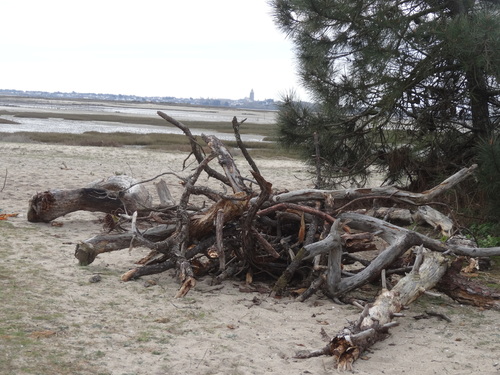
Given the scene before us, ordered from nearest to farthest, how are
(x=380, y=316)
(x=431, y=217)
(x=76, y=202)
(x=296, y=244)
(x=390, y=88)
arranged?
(x=380, y=316) < (x=296, y=244) < (x=431, y=217) < (x=390, y=88) < (x=76, y=202)

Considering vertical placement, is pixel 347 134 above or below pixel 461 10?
below

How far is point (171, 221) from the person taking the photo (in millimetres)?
6465

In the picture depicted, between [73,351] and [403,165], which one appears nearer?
[73,351]

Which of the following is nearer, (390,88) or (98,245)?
→ (98,245)

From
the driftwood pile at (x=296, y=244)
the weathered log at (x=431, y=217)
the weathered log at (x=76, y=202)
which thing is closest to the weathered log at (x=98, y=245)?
the driftwood pile at (x=296, y=244)

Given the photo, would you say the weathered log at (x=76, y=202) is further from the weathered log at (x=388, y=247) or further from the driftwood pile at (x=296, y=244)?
the weathered log at (x=388, y=247)

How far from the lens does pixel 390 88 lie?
26.5ft

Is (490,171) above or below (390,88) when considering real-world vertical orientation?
below

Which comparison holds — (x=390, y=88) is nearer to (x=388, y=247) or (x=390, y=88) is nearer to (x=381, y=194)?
(x=381, y=194)

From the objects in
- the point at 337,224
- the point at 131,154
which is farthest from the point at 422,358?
the point at 131,154

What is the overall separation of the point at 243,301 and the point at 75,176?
8.02 m

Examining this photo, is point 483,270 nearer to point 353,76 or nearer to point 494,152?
point 494,152

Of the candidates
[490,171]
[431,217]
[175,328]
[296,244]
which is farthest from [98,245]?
[490,171]

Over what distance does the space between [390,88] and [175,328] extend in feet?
15.7
